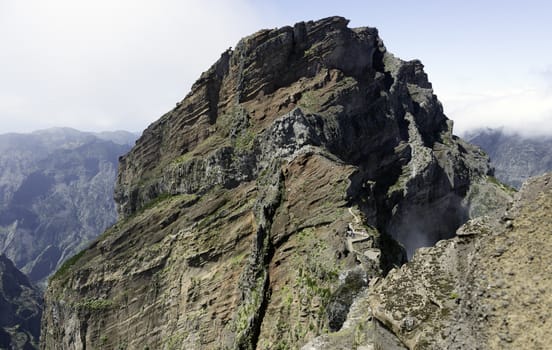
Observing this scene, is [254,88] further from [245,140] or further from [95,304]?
[95,304]

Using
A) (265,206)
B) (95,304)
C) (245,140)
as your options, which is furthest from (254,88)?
(95,304)

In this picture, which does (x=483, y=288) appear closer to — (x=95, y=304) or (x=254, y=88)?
(x=254, y=88)

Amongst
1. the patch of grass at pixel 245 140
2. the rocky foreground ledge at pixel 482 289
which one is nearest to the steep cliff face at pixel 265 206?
the patch of grass at pixel 245 140

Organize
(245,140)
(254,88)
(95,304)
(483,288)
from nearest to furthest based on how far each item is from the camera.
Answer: (483,288)
(245,140)
(95,304)
(254,88)

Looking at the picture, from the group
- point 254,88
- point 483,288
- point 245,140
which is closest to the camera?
point 483,288

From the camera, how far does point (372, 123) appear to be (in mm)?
101250

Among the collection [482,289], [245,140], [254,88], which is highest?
[254,88]

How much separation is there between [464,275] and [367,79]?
293ft

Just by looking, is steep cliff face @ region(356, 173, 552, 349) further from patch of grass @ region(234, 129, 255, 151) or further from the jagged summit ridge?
the jagged summit ridge

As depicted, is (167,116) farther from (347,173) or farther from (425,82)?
(425,82)

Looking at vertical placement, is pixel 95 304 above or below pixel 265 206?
below

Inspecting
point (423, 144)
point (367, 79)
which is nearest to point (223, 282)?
point (367, 79)

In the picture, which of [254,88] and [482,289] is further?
[254,88]

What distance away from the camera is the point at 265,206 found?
62.0 m
